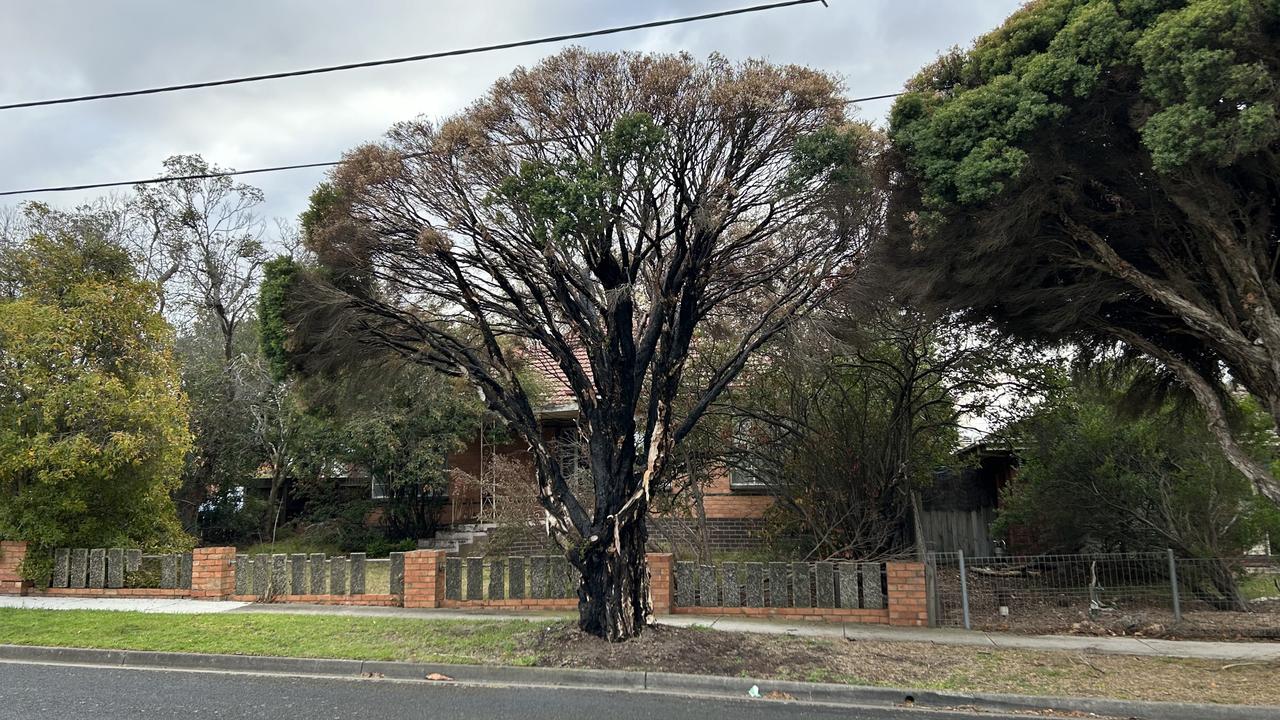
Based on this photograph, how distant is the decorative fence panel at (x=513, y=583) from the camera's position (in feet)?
39.4

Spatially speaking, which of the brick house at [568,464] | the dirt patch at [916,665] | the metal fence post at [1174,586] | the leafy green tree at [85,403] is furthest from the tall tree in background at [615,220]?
the brick house at [568,464]

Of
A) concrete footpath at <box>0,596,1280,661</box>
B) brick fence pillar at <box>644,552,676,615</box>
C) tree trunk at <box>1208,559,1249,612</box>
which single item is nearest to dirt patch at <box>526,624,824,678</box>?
concrete footpath at <box>0,596,1280,661</box>

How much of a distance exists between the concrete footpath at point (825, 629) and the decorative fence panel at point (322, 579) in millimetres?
235

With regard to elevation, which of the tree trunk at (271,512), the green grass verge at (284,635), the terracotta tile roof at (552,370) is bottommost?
the green grass verge at (284,635)

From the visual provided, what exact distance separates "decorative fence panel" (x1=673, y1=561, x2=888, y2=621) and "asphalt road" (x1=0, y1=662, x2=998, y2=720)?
11.9 feet

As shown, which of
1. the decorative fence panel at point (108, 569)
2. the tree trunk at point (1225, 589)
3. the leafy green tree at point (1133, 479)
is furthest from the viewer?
the decorative fence panel at point (108, 569)

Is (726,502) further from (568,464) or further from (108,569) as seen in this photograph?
(108,569)

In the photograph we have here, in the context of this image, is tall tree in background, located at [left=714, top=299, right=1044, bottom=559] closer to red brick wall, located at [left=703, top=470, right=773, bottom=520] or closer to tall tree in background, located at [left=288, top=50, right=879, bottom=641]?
tall tree in background, located at [left=288, top=50, right=879, bottom=641]

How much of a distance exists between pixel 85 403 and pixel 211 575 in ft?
10.9

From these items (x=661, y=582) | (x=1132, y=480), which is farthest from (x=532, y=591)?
(x=1132, y=480)

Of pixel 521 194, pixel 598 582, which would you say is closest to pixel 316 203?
pixel 521 194

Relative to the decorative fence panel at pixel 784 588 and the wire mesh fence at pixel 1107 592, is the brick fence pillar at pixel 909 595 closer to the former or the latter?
the wire mesh fence at pixel 1107 592

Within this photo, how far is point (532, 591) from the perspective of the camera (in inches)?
476

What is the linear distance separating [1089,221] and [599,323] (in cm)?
582
